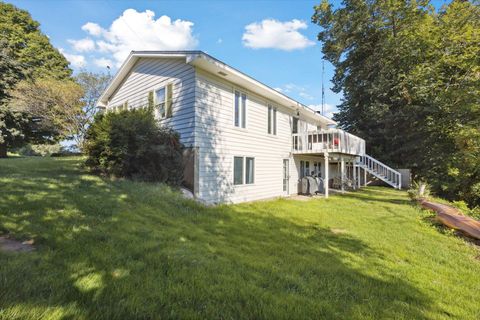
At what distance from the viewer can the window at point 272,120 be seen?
40.3 feet

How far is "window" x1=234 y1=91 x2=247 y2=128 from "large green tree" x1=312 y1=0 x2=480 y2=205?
9293 millimetres

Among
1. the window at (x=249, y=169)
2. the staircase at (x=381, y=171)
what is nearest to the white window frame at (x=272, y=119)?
the window at (x=249, y=169)

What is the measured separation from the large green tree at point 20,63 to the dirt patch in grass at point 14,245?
1850 cm

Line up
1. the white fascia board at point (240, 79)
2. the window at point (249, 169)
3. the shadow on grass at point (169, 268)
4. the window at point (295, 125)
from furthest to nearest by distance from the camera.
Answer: the window at point (295, 125) < the window at point (249, 169) < the white fascia board at point (240, 79) < the shadow on grass at point (169, 268)

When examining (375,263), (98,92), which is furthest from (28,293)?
(98,92)

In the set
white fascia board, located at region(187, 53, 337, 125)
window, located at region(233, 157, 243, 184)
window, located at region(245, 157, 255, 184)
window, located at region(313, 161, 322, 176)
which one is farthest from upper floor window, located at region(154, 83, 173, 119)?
window, located at region(313, 161, 322, 176)

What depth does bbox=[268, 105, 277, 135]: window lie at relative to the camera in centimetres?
1227

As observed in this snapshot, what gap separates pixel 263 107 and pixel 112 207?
8.32 meters

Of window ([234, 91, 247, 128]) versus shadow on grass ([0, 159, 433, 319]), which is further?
window ([234, 91, 247, 128])

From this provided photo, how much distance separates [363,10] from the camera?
64.4ft

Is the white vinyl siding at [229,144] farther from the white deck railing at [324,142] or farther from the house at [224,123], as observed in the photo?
the white deck railing at [324,142]

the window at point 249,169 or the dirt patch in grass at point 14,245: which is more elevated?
the window at point 249,169

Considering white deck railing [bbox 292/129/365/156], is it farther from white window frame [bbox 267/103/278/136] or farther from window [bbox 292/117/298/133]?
white window frame [bbox 267/103/278/136]

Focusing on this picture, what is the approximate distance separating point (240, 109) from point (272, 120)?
2.50 m
